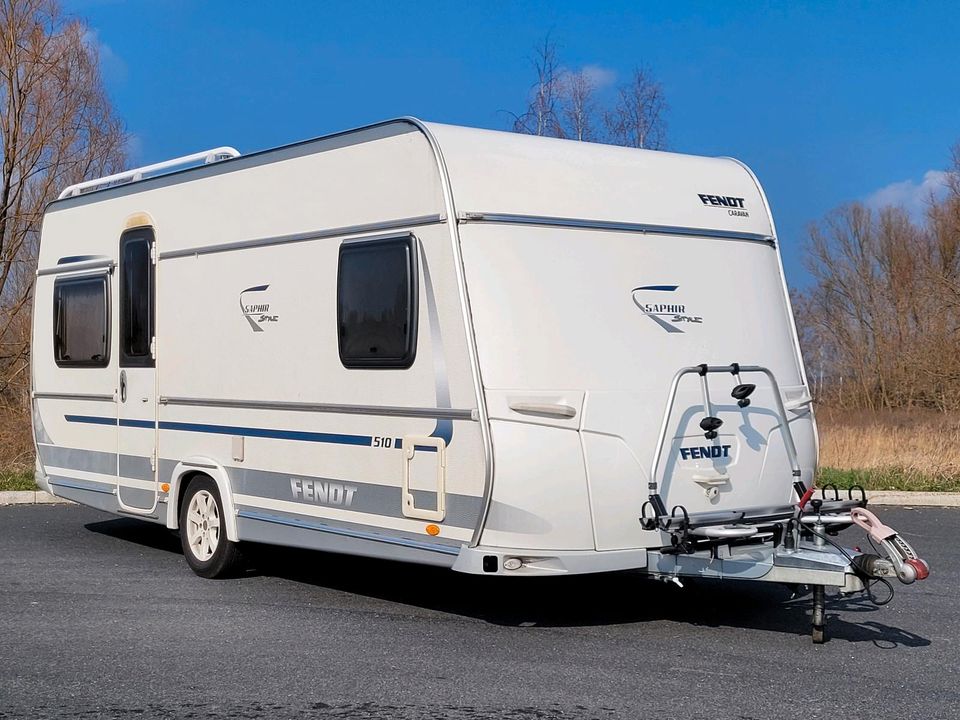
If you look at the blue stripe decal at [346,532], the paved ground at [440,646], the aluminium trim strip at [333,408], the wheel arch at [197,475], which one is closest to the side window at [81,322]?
the aluminium trim strip at [333,408]

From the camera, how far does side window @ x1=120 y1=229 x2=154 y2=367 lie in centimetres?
1023

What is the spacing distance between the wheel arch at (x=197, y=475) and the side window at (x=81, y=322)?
1483mm

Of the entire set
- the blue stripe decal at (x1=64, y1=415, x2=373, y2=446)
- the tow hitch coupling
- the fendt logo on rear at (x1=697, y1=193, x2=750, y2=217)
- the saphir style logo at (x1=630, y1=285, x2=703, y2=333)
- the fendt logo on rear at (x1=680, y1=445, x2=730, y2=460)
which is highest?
the fendt logo on rear at (x1=697, y1=193, x2=750, y2=217)

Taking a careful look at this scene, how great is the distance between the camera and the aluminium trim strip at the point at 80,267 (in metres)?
10.7

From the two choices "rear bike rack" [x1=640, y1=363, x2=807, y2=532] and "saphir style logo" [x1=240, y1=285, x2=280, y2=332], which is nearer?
"rear bike rack" [x1=640, y1=363, x2=807, y2=532]

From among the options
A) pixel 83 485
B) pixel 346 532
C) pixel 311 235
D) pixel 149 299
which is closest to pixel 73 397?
pixel 83 485

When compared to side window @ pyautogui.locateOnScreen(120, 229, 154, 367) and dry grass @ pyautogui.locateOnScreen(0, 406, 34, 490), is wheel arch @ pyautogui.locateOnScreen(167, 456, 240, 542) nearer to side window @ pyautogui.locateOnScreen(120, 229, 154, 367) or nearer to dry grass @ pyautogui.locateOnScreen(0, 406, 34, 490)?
side window @ pyautogui.locateOnScreen(120, 229, 154, 367)

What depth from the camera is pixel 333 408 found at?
836 centimetres

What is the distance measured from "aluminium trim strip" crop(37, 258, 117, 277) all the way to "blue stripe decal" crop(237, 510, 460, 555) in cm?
277

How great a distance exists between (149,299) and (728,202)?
467 centimetres

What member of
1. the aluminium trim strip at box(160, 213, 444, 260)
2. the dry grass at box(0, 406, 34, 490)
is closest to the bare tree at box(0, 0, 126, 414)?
the dry grass at box(0, 406, 34, 490)

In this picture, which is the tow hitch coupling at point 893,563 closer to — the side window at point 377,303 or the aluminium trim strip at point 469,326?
the aluminium trim strip at point 469,326

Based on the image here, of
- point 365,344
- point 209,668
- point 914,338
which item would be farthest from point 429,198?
point 914,338

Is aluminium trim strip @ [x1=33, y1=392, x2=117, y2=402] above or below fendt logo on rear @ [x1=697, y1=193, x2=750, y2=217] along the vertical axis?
A: below
